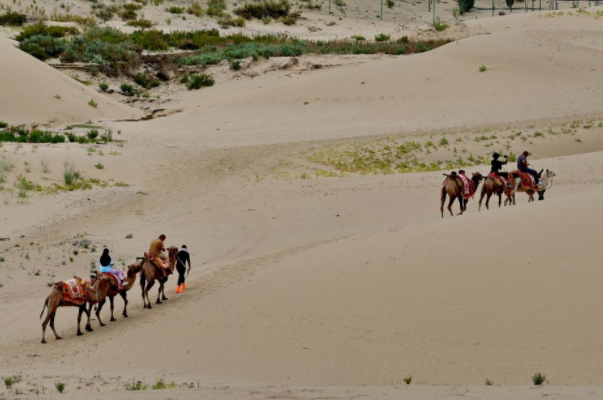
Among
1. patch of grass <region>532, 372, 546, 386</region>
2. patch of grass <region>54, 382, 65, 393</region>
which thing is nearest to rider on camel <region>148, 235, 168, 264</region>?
patch of grass <region>54, 382, 65, 393</region>

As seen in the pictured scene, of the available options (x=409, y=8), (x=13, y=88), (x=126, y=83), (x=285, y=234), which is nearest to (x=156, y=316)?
(x=285, y=234)

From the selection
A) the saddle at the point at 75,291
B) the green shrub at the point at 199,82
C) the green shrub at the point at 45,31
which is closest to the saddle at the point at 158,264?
the saddle at the point at 75,291

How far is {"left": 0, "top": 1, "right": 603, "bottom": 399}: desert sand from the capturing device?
12266 millimetres

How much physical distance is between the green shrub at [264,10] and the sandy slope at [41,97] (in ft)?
111

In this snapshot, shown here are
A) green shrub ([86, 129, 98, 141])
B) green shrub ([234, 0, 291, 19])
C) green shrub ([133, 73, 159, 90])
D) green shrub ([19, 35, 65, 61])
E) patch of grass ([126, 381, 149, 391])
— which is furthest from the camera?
green shrub ([234, 0, 291, 19])

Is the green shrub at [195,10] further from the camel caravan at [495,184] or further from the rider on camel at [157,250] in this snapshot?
the rider on camel at [157,250]

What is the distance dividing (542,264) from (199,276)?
6808 millimetres

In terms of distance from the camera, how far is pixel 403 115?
40844 mm

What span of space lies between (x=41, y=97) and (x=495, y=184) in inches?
891

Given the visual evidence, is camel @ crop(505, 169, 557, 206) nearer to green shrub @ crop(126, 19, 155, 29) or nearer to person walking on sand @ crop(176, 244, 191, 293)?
person walking on sand @ crop(176, 244, 191, 293)

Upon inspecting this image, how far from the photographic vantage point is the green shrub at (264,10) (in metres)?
75.6

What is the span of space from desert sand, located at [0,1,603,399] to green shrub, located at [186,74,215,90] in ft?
3.64

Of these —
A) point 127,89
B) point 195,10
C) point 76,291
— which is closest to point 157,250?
point 76,291

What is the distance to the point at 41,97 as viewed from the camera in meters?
39.7
